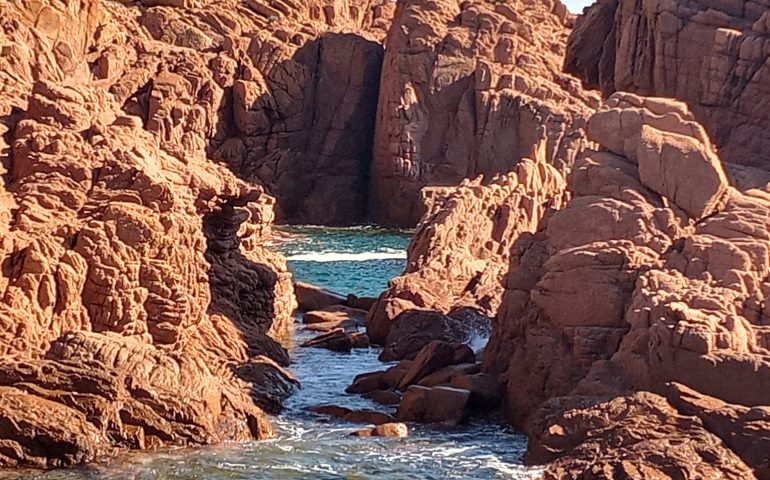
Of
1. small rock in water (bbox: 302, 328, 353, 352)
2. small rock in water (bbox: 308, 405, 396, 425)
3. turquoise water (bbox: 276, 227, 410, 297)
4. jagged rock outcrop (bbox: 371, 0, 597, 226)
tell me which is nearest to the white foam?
turquoise water (bbox: 276, 227, 410, 297)

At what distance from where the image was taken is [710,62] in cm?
3231

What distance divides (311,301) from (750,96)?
1753cm

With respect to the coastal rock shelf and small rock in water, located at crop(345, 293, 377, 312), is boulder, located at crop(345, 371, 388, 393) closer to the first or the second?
the coastal rock shelf

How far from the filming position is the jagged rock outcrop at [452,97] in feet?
244

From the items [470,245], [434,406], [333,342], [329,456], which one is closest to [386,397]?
[434,406]

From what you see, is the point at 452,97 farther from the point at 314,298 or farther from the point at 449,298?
the point at 449,298

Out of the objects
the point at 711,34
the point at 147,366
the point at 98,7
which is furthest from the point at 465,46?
the point at 147,366

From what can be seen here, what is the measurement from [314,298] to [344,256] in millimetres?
19294

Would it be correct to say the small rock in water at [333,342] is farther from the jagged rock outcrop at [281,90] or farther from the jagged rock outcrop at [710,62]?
the jagged rock outcrop at [281,90]

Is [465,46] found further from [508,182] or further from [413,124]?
[508,182]

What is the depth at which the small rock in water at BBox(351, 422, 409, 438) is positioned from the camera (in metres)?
23.9

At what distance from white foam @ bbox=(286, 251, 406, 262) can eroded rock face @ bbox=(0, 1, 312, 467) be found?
1022 inches

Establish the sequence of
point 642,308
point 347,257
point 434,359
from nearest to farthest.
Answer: point 642,308, point 434,359, point 347,257

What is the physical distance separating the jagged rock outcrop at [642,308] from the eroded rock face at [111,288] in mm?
5892
